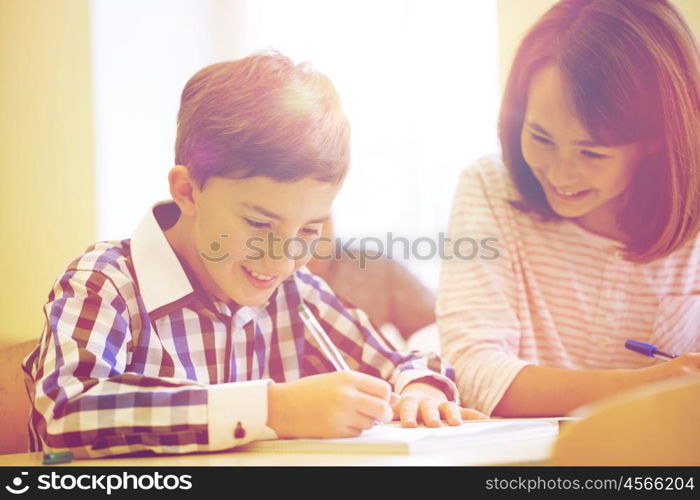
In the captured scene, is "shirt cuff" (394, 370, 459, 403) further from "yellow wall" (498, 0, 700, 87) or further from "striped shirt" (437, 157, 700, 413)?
"yellow wall" (498, 0, 700, 87)

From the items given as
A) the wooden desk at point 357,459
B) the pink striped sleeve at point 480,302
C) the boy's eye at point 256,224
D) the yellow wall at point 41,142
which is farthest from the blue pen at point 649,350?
the yellow wall at point 41,142

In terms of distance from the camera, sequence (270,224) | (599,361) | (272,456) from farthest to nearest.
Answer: (599,361) < (270,224) < (272,456)

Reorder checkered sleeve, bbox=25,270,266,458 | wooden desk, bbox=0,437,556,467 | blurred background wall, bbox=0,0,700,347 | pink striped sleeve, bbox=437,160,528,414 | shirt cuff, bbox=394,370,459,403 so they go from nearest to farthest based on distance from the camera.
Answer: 1. wooden desk, bbox=0,437,556,467
2. checkered sleeve, bbox=25,270,266,458
3. shirt cuff, bbox=394,370,459,403
4. pink striped sleeve, bbox=437,160,528,414
5. blurred background wall, bbox=0,0,700,347

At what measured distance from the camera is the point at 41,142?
49.1 inches

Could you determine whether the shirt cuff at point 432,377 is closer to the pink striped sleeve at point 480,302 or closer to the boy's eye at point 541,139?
the pink striped sleeve at point 480,302

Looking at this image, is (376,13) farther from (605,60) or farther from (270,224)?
(270,224)

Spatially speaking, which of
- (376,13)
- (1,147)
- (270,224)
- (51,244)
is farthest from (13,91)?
(376,13)

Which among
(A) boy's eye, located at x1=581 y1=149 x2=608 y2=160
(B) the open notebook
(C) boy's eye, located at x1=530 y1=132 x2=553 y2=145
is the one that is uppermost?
(C) boy's eye, located at x1=530 y1=132 x2=553 y2=145

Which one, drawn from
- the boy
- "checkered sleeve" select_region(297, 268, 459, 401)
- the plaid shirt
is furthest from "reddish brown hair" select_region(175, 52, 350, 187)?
"checkered sleeve" select_region(297, 268, 459, 401)

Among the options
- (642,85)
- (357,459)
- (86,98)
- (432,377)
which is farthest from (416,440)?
(86,98)

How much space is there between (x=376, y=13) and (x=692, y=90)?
3.15 ft

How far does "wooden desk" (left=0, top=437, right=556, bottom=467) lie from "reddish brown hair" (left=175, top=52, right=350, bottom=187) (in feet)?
1.02

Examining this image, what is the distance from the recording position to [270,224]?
0.83 metres

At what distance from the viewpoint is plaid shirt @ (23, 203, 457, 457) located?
Answer: 0.66m
